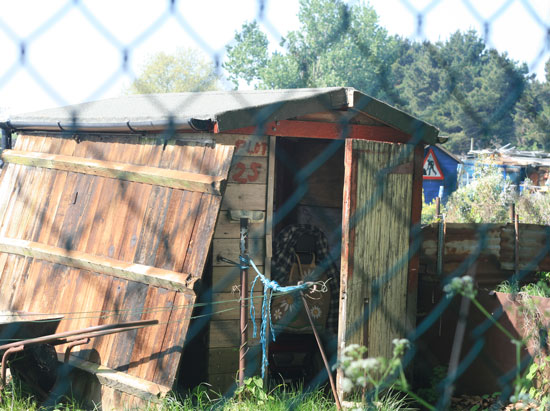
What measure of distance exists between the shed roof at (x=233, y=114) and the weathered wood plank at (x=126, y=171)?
274 mm

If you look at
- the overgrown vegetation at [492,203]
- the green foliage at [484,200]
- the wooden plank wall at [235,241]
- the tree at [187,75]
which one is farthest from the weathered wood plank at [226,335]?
the green foliage at [484,200]

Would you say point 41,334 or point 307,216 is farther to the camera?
point 307,216

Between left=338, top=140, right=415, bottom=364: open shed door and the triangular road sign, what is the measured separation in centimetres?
1163

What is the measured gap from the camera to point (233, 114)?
4094 mm

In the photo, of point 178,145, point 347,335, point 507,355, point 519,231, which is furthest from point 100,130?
point 519,231

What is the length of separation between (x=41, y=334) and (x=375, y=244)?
257cm

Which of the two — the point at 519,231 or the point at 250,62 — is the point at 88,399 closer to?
the point at 250,62

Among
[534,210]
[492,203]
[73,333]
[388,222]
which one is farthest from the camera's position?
[492,203]

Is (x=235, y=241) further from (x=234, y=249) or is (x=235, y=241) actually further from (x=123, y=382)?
(x=123, y=382)

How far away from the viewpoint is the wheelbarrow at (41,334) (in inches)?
147

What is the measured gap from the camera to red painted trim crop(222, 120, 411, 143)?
16.6 feet

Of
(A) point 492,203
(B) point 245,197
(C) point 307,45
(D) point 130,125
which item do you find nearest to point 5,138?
(D) point 130,125

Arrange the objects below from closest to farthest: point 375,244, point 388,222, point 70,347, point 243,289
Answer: point 70,347
point 243,289
point 375,244
point 388,222

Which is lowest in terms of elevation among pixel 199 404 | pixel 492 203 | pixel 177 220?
pixel 199 404
